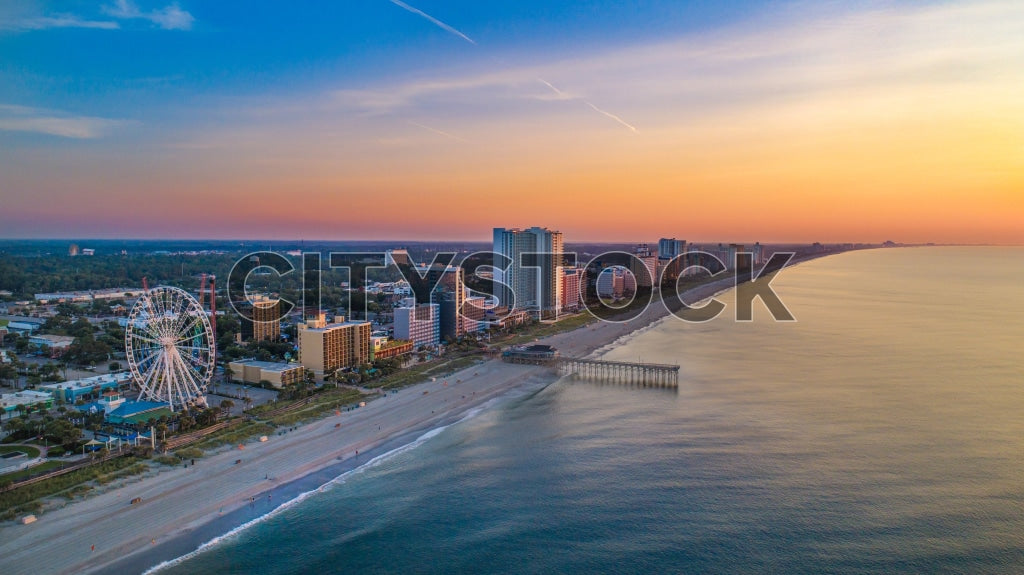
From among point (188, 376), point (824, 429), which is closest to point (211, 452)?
point (188, 376)

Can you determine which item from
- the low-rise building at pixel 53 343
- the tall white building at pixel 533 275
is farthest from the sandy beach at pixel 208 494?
the tall white building at pixel 533 275

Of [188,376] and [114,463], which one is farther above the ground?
[188,376]

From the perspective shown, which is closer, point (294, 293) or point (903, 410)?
point (903, 410)

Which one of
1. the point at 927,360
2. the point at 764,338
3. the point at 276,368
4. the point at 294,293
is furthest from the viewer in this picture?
the point at 294,293

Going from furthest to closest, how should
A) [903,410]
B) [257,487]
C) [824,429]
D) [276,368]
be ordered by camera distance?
[276,368] < [903,410] < [824,429] < [257,487]

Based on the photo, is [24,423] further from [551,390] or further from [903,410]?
[903,410]

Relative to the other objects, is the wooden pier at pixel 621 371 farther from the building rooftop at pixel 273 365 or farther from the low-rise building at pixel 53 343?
the low-rise building at pixel 53 343
